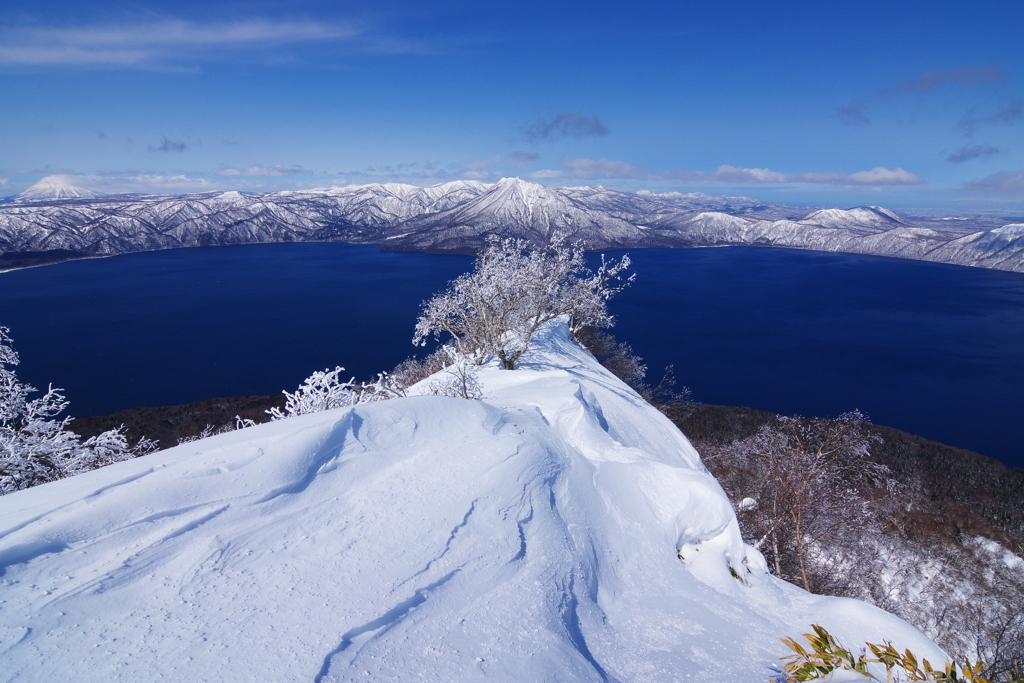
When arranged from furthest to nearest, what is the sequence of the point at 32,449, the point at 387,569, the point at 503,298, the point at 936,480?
the point at 936,480, the point at 503,298, the point at 32,449, the point at 387,569

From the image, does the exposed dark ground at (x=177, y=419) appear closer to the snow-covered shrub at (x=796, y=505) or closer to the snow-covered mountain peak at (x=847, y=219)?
the snow-covered shrub at (x=796, y=505)

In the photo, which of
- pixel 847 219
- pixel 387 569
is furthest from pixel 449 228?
pixel 847 219

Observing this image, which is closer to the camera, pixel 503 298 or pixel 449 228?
pixel 503 298

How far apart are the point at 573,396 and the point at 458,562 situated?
18.6ft

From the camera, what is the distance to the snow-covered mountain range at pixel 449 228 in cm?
10912

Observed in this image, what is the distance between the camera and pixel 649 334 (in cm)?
5188

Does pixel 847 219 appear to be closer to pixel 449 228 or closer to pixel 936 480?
pixel 449 228

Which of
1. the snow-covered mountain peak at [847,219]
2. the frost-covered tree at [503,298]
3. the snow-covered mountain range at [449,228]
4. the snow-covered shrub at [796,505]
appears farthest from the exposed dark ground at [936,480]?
the snow-covered mountain peak at [847,219]

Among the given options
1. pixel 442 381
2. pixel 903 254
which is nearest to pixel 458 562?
pixel 442 381

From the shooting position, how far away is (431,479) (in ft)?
17.1

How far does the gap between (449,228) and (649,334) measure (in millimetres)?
95820

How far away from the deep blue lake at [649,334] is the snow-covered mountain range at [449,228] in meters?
27.7

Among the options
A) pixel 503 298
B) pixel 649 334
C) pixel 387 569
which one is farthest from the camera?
pixel 649 334

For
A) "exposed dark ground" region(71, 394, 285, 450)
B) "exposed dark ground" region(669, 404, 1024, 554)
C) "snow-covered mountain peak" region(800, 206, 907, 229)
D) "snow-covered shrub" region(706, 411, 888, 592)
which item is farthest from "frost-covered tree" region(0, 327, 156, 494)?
"snow-covered mountain peak" region(800, 206, 907, 229)
